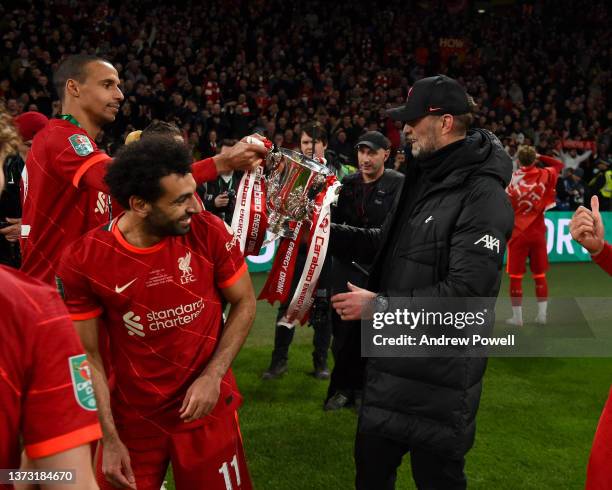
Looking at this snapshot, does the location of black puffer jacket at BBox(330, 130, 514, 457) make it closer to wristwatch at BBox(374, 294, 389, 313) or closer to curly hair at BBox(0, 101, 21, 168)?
wristwatch at BBox(374, 294, 389, 313)

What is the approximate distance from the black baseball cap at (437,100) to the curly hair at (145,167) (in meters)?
0.93

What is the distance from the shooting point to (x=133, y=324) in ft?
7.54

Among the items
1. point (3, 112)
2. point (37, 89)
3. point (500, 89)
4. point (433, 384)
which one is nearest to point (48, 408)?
point (3, 112)

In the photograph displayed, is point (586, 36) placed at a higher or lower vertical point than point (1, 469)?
lower

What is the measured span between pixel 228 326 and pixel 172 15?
53.0 ft

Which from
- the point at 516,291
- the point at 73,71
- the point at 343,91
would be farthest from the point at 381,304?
the point at 343,91

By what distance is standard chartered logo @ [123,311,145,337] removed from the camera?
2.29 m

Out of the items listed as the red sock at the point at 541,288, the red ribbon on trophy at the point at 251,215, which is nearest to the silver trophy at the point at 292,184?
the red ribbon on trophy at the point at 251,215

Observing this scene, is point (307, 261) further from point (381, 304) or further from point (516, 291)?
point (516, 291)

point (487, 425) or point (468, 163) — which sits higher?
point (468, 163)

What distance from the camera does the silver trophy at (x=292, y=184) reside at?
2.99 meters

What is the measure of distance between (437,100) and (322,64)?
17.5 m

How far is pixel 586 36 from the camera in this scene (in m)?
25.5

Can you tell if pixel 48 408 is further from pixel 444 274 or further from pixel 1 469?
pixel 444 274
